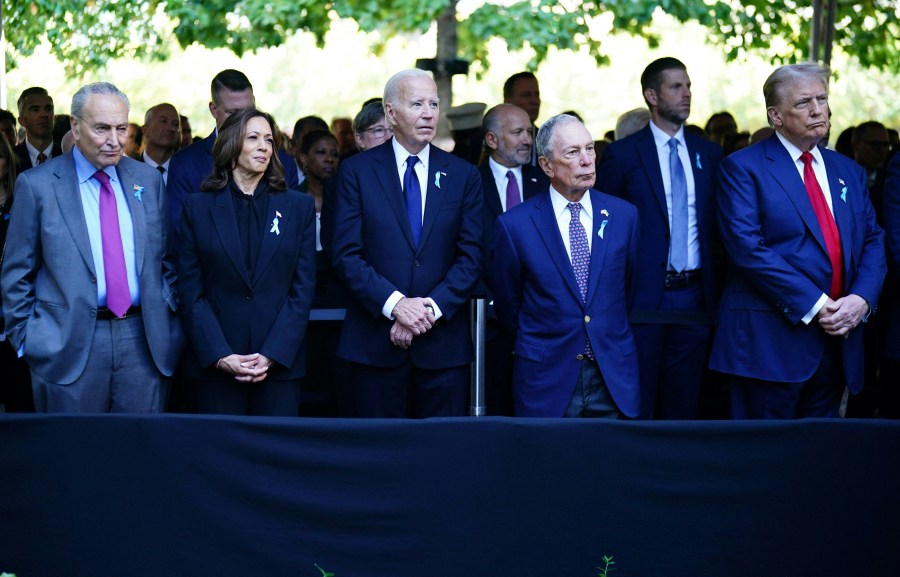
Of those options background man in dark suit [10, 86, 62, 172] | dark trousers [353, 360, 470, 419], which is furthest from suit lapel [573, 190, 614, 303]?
background man in dark suit [10, 86, 62, 172]

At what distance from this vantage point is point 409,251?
18.9 ft

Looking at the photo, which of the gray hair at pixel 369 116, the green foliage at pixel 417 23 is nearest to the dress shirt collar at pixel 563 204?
the gray hair at pixel 369 116

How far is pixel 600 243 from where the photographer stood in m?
5.55

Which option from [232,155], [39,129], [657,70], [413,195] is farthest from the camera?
[39,129]

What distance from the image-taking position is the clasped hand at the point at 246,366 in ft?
18.0

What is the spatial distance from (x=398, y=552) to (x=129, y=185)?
2.19m

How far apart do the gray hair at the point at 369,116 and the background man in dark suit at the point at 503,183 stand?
28.6 inches

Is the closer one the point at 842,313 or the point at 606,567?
the point at 606,567

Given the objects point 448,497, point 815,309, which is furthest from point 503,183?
point 448,497

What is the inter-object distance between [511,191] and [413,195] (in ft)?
3.16

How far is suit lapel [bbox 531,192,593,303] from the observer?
5500mm

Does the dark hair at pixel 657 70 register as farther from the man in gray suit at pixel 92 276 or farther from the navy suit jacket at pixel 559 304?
the man in gray suit at pixel 92 276

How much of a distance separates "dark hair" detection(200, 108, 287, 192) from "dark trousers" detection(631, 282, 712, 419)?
1.96 metres

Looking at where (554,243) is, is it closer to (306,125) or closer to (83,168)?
(83,168)
